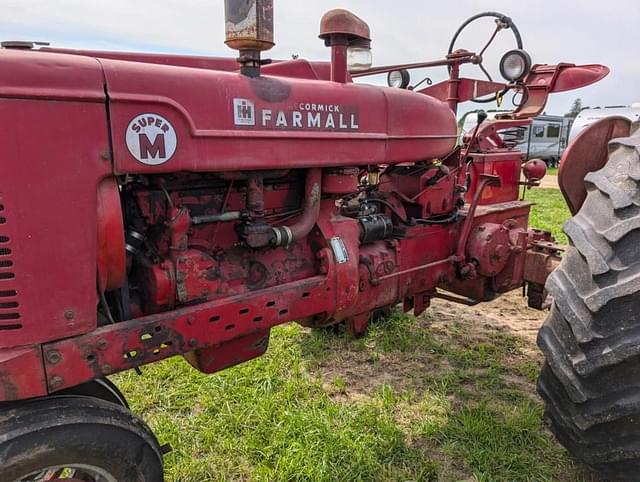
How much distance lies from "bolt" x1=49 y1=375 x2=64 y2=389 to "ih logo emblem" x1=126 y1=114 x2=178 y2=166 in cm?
69

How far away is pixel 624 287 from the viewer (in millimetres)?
1768

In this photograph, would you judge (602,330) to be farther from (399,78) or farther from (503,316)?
(503,316)

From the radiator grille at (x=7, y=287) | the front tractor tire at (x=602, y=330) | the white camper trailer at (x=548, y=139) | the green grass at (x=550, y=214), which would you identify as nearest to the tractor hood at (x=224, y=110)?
the radiator grille at (x=7, y=287)

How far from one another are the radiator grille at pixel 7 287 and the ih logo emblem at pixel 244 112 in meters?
0.77

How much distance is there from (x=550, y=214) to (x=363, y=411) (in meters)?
7.85

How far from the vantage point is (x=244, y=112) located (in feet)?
6.00

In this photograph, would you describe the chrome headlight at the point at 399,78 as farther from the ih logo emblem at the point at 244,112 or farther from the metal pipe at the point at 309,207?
the ih logo emblem at the point at 244,112

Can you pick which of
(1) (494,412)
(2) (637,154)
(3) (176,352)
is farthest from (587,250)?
(3) (176,352)

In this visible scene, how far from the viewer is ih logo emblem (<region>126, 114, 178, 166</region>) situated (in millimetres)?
1594

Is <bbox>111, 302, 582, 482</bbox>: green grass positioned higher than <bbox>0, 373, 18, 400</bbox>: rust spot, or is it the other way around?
<bbox>0, 373, 18, 400</bbox>: rust spot

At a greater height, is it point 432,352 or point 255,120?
point 255,120

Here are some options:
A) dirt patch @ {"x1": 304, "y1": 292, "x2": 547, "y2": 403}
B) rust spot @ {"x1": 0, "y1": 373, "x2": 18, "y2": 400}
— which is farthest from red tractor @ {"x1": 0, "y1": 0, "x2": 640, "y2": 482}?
dirt patch @ {"x1": 304, "y1": 292, "x2": 547, "y2": 403}

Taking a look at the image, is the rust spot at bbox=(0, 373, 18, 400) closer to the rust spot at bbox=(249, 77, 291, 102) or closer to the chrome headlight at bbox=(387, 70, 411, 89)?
the rust spot at bbox=(249, 77, 291, 102)

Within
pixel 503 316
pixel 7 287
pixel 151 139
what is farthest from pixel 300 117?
pixel 503 316
